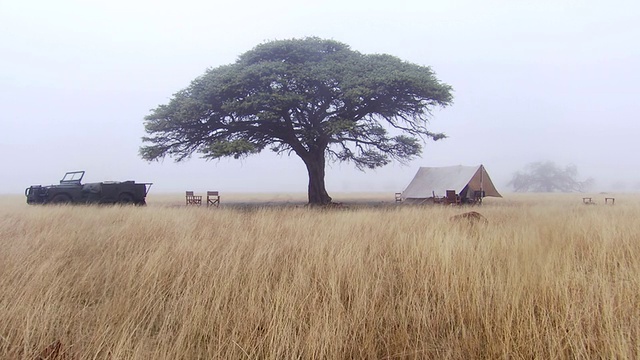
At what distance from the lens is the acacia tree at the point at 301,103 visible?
58.9ft

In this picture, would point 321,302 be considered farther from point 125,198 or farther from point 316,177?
point 316,177

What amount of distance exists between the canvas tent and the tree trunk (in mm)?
7103

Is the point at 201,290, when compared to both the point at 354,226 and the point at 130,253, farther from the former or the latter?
the point at 354,226

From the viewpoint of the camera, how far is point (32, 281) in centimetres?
338

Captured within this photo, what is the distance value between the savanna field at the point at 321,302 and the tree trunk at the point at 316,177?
16866mm

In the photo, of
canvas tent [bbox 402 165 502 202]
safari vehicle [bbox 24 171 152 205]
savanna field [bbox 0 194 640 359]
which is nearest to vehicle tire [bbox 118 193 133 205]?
safari vehicle [bbox 24 171 152 205]

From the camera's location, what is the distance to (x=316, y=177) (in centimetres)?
2200

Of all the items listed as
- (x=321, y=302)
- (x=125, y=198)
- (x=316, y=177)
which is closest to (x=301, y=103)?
(x=316, y=177)

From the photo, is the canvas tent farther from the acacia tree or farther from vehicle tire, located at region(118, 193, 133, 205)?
vehicle tire, located at region(118, 193, 133, 205)

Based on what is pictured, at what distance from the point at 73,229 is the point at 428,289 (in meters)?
6.47

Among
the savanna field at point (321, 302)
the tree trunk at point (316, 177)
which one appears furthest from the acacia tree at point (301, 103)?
the savanna field at point (321, 302)

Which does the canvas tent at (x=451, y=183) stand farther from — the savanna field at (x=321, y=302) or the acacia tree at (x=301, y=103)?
the savanna field at (x=321, y=302)

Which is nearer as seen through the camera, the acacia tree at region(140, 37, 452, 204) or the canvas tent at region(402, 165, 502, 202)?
the acacia tree at region(140, 37, 452, 204)

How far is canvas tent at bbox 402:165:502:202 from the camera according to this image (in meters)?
24.0
